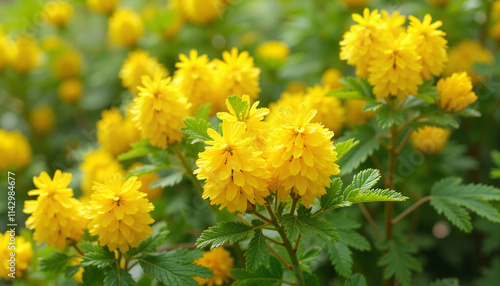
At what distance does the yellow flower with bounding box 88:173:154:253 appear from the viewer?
0.89 m

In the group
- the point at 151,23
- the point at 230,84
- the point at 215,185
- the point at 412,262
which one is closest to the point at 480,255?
the point at 412,262

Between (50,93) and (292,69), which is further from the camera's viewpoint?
(50,93)

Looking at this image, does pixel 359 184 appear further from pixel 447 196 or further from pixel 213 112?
pixel 213 112

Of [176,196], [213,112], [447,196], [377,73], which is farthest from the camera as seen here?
[176,196]

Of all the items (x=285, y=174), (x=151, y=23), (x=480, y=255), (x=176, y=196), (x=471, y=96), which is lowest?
(x=480, y=255)

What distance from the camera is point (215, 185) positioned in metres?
0.77

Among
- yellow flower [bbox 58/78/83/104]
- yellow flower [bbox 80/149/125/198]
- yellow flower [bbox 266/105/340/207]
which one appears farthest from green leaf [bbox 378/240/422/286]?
yellow flower [bbox 58/78/83/104]

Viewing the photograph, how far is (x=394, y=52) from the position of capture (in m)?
0.97

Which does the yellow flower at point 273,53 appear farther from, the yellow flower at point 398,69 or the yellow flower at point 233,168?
the yellow flower at point 233,168

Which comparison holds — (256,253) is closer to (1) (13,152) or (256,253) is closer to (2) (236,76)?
(2) (236,76)

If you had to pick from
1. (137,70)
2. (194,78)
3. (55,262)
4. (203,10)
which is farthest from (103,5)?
(55,262)

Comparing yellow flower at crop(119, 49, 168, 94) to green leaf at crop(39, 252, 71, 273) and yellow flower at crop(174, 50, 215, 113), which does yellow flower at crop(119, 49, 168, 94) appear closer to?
yellow flower at crop(174, 50, 215, 113)

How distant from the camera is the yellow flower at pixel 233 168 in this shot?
75 cm

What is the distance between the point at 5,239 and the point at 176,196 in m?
0.66
